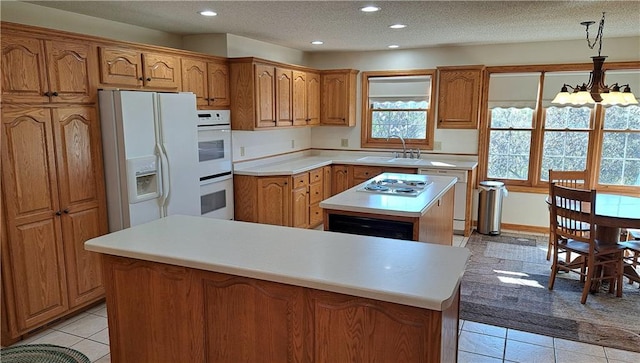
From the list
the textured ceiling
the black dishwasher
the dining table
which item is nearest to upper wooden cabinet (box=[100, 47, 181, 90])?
the textured ceiling

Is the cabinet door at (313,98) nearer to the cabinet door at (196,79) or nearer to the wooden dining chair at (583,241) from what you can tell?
the cabinet door at (196,79)

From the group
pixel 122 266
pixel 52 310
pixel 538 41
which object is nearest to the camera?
Answer: pixel 122 266

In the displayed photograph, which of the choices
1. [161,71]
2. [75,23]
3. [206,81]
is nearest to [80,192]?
[161,71]

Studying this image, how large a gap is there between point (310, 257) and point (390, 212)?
46.4 inches

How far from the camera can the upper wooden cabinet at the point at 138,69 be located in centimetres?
330

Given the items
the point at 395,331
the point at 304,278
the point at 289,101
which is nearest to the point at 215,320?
the point at 304,278

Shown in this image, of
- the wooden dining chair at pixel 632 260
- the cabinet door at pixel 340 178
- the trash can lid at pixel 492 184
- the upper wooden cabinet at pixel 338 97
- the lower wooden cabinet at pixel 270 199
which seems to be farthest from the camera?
the upper wooden cabinet at pixel 338 97

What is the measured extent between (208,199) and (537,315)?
319 cm

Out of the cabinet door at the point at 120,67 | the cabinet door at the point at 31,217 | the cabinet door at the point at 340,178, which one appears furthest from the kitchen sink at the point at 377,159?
the cabinet door at the point at 31,217

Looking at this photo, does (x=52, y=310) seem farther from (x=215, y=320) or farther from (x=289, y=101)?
(x=289, y=101)

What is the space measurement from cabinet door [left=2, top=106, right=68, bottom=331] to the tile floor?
0.19m

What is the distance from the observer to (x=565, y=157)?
215 inches

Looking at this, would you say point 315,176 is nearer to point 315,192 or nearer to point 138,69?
point 315,192

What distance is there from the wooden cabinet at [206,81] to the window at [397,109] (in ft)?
7.72
